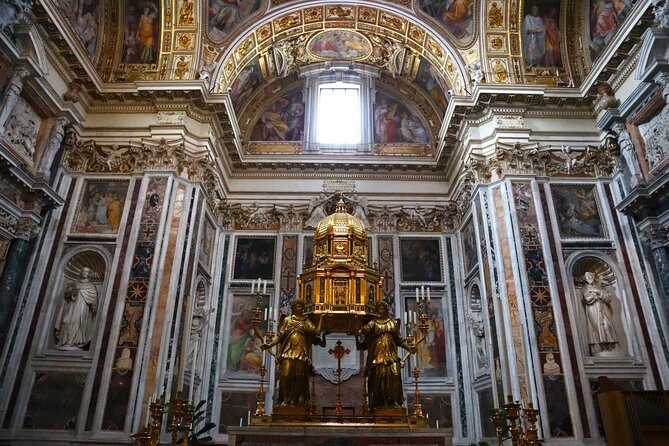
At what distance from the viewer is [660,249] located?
9555 millimetres

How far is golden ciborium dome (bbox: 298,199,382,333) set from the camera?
932 cm

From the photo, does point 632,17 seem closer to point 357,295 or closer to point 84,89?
point 357,295

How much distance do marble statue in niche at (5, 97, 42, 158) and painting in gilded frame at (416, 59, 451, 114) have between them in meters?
10.4

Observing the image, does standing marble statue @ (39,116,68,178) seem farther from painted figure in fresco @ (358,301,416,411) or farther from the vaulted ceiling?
painted figure in fresco @ (358,301,416,411)

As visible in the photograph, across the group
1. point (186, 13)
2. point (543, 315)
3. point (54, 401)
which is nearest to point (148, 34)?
point (186, 13)

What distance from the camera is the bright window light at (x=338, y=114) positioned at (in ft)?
53.3

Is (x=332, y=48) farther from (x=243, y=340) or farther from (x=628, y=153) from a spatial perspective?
(x=243, y=340)

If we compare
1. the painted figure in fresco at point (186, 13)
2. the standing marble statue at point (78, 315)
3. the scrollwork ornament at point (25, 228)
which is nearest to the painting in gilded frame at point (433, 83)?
the painted figure in fresco at point (186, 13)

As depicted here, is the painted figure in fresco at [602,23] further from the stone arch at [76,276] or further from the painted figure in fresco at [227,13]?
the stone arch at [76,276]

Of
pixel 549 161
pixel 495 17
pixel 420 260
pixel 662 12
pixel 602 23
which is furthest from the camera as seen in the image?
pixel 420 260

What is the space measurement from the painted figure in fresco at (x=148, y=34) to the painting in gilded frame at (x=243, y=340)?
22.3 feet

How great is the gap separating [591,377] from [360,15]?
11.2m

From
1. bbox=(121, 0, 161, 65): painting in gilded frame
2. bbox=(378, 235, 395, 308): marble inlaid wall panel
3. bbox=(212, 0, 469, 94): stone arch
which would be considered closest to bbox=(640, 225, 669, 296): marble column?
bbox=(212, 0, 469, 94): stone arch

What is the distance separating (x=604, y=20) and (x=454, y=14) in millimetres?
3799
